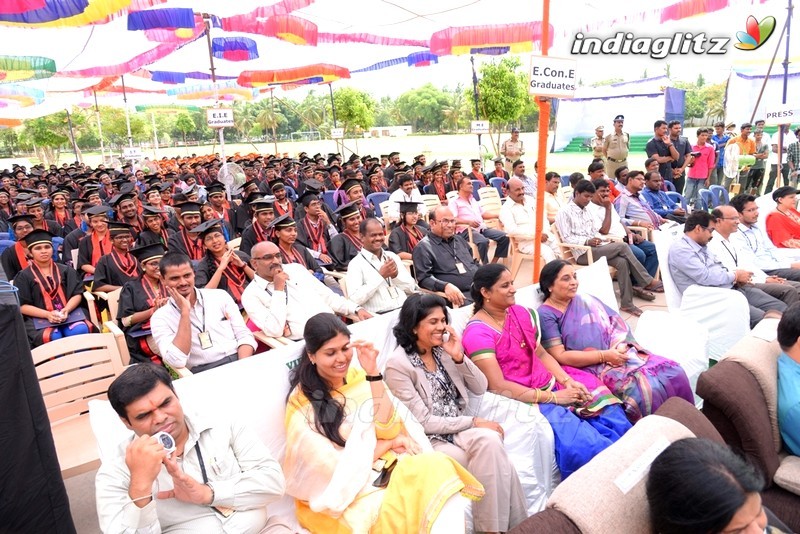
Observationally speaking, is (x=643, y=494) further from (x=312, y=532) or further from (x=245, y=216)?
(x=245, y=216)

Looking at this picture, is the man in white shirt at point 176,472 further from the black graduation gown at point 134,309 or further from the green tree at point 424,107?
the green tree at point 424,107

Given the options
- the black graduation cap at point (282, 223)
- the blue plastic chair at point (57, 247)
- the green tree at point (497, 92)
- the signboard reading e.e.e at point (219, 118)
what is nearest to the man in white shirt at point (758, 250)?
the black graduation cap at point (282, 223)

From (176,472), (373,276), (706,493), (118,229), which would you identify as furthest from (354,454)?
(118,229)

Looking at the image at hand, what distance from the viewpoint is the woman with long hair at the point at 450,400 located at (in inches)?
96.0

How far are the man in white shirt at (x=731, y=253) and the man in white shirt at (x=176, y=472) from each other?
4.48 metres

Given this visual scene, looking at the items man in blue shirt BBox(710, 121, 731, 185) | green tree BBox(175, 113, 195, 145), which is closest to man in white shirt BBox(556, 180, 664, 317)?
man in blue shirt BBox(710, 121, 731, 185)

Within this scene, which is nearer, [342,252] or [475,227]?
[342,252]

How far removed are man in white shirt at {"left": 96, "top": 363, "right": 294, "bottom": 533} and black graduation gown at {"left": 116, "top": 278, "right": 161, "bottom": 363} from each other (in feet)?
6.86

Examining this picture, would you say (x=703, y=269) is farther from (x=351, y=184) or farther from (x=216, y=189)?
(x=216, y=189)

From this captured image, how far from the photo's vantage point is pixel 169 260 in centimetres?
348

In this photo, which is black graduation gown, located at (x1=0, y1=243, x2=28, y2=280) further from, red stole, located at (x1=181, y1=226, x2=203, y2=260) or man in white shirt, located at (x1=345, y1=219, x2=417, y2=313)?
man in white shirt, located at (x1=345, y1=219, x2=417, y2=313)

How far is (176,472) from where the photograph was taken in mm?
1887

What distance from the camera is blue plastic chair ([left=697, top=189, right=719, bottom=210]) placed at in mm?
7906

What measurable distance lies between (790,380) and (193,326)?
341 cm
